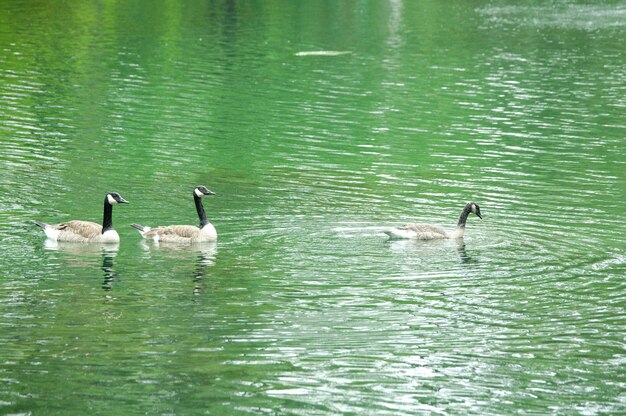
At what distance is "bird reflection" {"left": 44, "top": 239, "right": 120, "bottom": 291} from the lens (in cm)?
1961

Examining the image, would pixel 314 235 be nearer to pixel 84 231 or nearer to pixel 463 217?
pixel 463 217

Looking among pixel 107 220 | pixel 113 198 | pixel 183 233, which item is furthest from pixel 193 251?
pixel 113 198

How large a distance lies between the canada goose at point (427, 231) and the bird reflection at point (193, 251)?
3.10m

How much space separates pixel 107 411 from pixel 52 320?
371cm

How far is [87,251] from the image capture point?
2034cm

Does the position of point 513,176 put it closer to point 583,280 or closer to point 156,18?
point 583,280

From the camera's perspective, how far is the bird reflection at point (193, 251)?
19.5 meters

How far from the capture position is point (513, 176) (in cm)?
2814

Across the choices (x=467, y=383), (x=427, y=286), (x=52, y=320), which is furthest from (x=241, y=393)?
(x=427, y=286)

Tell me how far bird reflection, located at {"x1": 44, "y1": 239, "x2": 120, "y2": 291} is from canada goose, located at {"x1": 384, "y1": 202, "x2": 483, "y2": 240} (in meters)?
4.75

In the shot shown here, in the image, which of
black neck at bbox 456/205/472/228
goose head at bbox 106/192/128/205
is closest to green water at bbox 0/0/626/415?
black neck at bbox 456/205/472/228

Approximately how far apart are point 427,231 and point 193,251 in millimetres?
4064

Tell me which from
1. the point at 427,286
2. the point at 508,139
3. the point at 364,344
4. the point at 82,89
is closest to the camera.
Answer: the point at 364,344

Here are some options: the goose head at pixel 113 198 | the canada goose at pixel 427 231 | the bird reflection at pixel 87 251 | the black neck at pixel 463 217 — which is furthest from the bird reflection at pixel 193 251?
the black neck at pixel 463 217
